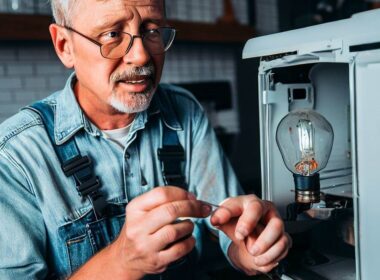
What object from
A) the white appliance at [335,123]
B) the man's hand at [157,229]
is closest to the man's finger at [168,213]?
the man's hand at [157,229]

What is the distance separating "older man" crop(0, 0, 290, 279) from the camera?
2.23 feet

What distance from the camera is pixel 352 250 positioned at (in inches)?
34.4

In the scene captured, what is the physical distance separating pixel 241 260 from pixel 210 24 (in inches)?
66.5

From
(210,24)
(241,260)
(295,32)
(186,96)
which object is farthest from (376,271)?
(210,24)

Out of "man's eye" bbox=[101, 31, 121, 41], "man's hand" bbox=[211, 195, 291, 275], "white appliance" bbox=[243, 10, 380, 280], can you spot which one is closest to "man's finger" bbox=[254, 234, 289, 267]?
"man's hand" bbox=[211, 195, 291, 275]

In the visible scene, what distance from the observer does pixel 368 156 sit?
0.60 m

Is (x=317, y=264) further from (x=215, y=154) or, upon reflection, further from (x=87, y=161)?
(x=87, y=161)

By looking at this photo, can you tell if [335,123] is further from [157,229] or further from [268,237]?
[157,229]

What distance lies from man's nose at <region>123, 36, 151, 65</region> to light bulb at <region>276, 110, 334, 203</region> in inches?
11.3

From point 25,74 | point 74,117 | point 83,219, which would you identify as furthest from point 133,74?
point 25,74

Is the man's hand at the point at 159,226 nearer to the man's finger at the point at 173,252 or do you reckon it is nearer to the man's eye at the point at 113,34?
the man's finger at the point at 173,252

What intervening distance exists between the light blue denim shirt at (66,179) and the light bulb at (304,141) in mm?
261

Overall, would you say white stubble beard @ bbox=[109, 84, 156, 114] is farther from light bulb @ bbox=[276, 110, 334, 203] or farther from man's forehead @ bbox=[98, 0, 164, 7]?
light bulb @ bbox=[276, 110, 334, 203]

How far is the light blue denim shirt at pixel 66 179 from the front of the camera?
31.1 inches
